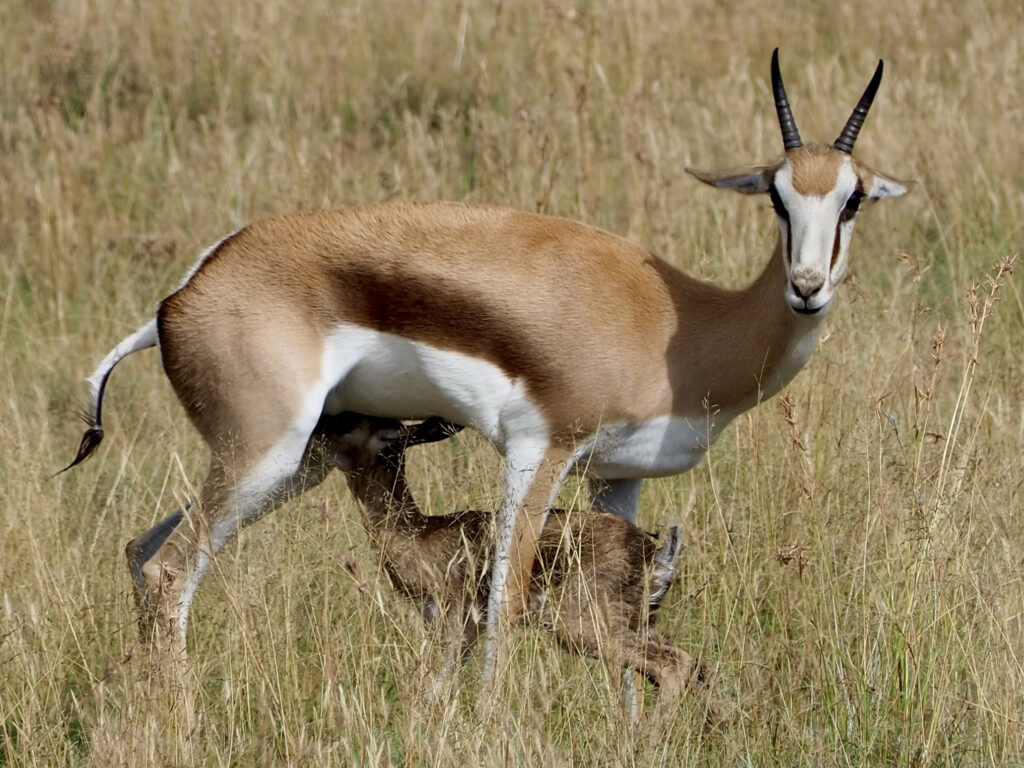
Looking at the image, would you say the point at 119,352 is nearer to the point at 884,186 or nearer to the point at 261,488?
the point at 261,488

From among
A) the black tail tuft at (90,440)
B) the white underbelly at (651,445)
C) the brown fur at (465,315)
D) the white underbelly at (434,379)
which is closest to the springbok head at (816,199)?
the brown fur at (465,315)

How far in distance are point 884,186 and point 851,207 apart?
0.74ft

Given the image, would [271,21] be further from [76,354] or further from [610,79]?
[76,354]

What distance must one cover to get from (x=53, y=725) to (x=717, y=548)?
2.21 meters

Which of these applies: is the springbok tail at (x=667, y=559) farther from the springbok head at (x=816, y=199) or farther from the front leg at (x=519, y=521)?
the springbok head at (x=816, y=199)

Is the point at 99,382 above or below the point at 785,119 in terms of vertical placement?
below

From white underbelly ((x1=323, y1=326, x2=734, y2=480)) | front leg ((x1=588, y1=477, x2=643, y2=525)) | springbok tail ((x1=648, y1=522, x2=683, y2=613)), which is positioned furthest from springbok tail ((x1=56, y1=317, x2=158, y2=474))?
springbok tail ((x1=648, y1=522, x2=683, y2=613))

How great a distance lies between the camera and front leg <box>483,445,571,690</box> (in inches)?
197

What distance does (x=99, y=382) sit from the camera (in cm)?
518

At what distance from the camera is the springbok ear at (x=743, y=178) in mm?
4973

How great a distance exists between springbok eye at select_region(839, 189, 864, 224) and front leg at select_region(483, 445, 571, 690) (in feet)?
3.61

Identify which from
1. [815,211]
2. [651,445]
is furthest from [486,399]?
[815,211]

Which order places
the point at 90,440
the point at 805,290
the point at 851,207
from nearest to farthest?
the point at 805,290, the point at 851,207, the point at 90,440

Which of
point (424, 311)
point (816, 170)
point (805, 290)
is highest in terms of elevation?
point (816, 170)
